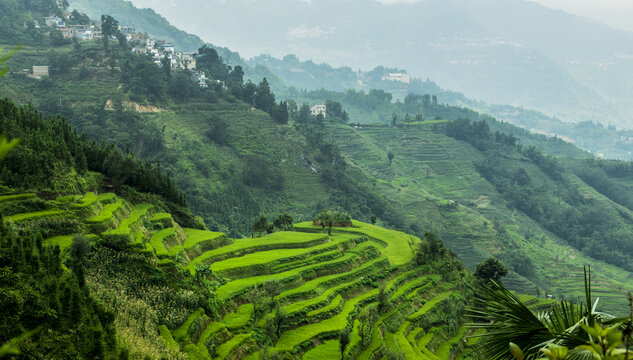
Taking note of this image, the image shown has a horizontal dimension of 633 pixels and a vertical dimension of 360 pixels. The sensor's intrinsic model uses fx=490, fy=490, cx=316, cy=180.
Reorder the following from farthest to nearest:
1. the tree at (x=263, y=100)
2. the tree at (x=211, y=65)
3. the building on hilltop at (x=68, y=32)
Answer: the tree at (x=211, y=65)
the building on hilltop at (x=68, y=32)
the tree at (x=263, y=100)

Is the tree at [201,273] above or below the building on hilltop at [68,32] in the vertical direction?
below

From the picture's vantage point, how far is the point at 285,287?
27.2 meters

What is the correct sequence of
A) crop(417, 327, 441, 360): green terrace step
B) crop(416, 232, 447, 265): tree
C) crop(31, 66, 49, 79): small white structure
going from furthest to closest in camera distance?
crop(31, 66, 49, 79): small white structure, crop(416, 232, 447, 265): tree, crop(417, 327, 441, 360): green terrace step

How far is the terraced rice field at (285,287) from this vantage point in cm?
2009

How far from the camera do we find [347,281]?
30891 millimetres

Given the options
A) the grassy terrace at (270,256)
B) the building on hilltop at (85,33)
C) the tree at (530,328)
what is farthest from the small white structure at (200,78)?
the tree at (530,328)

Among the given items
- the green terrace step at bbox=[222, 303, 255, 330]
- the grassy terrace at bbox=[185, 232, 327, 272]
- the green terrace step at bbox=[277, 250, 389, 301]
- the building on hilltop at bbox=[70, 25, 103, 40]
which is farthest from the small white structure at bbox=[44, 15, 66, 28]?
the green terrace step at bbox=[222, 303, 255, 330]

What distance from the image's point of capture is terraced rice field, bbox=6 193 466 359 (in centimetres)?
2009

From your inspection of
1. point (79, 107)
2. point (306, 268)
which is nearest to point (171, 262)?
point (306, 268)

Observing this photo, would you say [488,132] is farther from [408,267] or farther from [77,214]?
[77,214]

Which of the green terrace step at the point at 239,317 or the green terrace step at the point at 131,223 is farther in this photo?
the green terrace step at the point at 239,317

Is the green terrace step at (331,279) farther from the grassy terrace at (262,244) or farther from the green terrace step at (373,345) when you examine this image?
the grassy terrace at (262,244)

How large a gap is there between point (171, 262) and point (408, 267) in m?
21.0

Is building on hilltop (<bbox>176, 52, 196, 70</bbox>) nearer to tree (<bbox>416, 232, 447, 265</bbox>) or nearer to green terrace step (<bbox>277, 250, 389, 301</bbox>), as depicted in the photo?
tree (<bbox>416, 232, 447, 265</bbox>)
